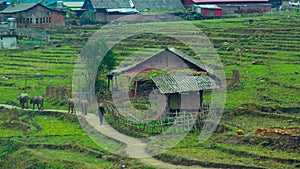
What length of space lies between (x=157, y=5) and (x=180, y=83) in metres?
34.6

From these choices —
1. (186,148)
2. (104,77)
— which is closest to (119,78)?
(104,77)

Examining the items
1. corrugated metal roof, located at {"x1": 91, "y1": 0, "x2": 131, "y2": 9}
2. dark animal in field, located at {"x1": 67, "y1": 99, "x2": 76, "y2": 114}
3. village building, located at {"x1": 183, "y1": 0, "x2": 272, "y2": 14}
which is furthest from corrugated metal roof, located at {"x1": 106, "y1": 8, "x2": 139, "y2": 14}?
dark animal in field, located at {"x1": 67, "y1": 99, "x2": 76, "y2": 114}

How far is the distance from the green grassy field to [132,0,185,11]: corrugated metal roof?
10.8 meters

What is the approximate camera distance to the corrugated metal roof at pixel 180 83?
2231 cm

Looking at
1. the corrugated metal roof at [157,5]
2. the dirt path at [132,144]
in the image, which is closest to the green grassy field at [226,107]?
the dirt path at [132,144]

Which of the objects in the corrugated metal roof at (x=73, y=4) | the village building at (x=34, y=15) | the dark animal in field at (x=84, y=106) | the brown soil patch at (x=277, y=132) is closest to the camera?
the brown soil patch at (x=277, y=132)

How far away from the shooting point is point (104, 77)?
3003cm

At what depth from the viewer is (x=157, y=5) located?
5669 cm

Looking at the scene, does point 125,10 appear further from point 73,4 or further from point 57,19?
point 73,4

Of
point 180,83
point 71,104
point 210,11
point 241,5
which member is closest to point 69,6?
point 210,11

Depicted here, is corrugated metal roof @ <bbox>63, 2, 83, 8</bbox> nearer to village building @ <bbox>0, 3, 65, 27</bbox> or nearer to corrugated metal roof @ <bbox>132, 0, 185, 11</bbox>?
corrugated metal roof @ <bbox>132, 0, 185, 11</bbox>

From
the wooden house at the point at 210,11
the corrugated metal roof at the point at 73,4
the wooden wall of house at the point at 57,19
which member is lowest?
the wooden wall of house at the point at 57,19

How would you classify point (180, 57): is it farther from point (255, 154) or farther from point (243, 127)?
point (255, 154)

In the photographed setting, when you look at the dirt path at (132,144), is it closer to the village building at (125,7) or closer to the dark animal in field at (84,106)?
the dark animal in field at (84,106)
